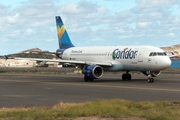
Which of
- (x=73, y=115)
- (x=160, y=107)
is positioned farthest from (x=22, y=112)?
(x=160, y=107)

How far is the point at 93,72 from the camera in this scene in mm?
32562

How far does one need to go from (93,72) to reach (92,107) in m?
20.0

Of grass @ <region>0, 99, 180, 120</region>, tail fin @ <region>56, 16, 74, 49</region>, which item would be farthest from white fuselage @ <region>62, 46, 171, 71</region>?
grass @ <region>0, 99, 180, 120</region>

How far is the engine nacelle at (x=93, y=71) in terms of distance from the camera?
3253cm

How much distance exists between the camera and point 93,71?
32.6m

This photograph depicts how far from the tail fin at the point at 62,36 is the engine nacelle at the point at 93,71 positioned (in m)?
11.8

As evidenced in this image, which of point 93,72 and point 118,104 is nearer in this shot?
point 118,104

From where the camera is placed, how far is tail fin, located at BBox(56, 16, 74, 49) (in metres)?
44.8

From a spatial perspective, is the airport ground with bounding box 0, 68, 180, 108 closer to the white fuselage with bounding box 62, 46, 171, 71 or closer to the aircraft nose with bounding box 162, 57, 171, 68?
the aircraft nose with bounding box 162, 57, 171, 68

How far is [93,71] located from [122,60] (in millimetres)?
3135

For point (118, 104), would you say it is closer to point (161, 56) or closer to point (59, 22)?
point (161, 56)

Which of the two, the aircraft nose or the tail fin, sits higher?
the tail fin

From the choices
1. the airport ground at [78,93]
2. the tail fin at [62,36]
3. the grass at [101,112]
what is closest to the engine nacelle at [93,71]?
the airport ground at [78,93]

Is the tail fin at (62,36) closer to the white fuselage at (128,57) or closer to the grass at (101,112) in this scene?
the white fuselage at (128,57)
